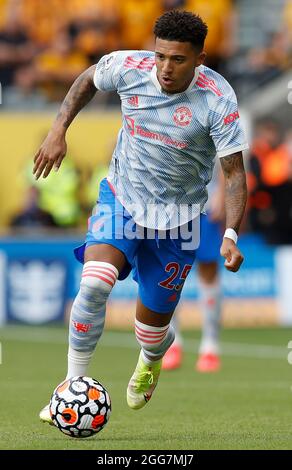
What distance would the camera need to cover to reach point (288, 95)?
63.4 ft

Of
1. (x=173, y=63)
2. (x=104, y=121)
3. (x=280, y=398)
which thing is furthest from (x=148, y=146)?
(x=104, y=121)

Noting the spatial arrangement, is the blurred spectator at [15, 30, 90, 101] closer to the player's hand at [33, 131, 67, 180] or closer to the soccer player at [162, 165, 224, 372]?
the soccer player at [162, 165, 224, 372]

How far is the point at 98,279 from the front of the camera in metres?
6.88

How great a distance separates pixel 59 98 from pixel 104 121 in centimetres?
95

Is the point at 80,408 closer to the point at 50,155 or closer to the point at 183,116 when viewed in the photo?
the point at 50,155

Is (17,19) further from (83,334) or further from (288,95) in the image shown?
(83,334)

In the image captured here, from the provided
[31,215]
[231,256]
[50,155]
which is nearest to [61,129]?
[50,155]

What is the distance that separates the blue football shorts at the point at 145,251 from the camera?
724 cm

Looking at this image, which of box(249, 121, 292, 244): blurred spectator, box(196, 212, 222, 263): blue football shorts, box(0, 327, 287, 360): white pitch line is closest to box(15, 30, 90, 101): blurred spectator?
box(249, 121, 292, 244): blurred spectator

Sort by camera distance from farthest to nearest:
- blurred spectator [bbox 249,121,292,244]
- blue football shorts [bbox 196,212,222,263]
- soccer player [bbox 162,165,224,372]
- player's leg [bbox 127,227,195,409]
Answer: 1. blurred spectator [bbox 249,121,292,244]
2. soccer player [bbox 162,165,224,372]
3. blue football shorts [bbox 196,212,222,263]
4. player's leg [bbox 127,227,195,409]

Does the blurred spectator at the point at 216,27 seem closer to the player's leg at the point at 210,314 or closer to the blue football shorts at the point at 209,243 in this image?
the player's leg at the point at 210,314

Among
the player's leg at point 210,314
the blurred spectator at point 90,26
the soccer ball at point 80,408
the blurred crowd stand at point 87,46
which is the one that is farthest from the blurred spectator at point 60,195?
the soccer ball at point 80,408

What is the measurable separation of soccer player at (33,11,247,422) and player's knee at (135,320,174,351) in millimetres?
23

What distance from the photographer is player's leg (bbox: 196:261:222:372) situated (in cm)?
1151
